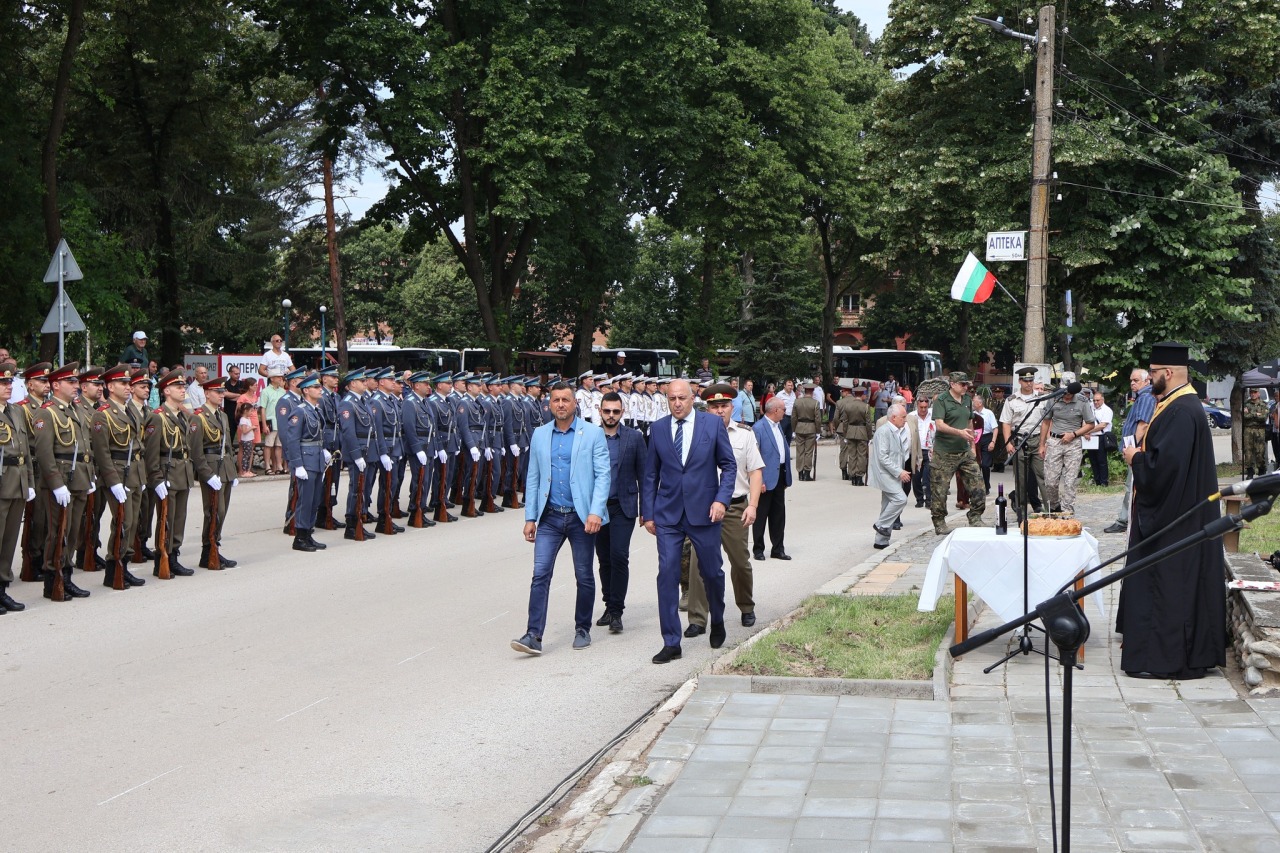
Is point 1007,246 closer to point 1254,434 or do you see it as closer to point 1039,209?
point 1039,209

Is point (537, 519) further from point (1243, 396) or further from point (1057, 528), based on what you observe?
point (1243, 396)

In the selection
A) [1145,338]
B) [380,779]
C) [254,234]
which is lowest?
[380,779]

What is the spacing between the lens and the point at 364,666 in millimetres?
9703

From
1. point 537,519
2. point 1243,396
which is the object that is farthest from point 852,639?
point 1243,396

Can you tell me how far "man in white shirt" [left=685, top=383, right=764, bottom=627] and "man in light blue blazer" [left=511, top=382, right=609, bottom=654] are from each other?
0.88 meters

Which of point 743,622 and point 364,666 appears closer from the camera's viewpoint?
point 364,666

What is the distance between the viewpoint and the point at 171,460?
1423cm

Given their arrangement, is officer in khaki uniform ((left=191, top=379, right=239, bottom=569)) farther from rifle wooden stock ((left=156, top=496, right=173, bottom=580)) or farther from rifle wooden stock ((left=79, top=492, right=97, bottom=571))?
rifle wooden stock ((left=79, top=492, right=97, bottom=571))

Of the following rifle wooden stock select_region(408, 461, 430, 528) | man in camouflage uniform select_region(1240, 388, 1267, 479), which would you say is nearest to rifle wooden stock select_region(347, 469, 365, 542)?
rifle wooden stock select_region(408, 461, 430, 528)

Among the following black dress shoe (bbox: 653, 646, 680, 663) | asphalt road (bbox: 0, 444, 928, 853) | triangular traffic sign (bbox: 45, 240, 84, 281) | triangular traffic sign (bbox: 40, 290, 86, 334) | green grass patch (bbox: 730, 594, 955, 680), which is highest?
triangular traffic sign (bbox: 45, 240, 84, 281)

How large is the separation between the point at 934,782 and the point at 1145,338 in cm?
2276

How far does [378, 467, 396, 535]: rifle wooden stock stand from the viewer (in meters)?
17.9

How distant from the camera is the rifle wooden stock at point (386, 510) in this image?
17.9m

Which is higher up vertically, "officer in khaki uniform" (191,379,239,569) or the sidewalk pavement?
"officer in khaki uniform" (191,379,239,569)
